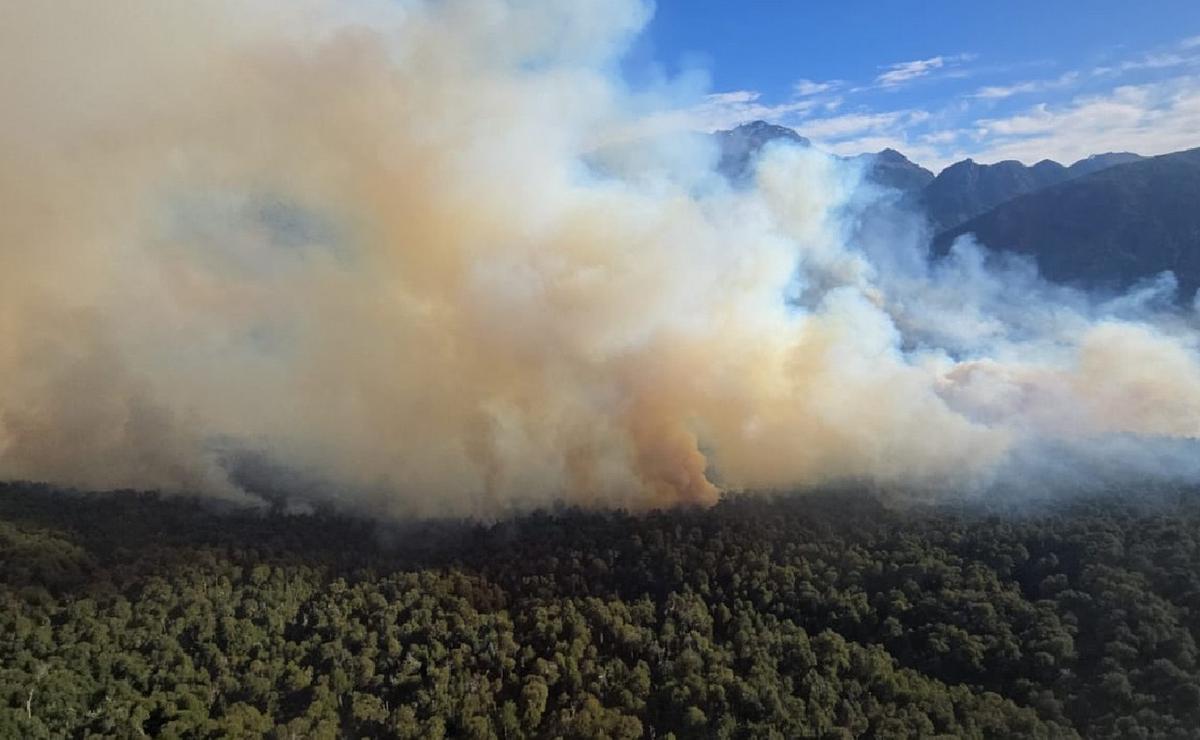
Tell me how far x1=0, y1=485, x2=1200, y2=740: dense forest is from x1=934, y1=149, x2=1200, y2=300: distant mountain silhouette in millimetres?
92645

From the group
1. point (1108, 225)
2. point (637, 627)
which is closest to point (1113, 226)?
point (1108, 225)

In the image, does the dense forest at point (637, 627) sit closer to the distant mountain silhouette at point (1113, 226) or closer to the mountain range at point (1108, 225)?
the mountain range at point (1108, 225)

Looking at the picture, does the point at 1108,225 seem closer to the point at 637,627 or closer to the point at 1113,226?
the point at 1113,226

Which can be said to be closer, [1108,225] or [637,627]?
[637,627]

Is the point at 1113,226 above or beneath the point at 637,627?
above

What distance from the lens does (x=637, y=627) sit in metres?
42.4

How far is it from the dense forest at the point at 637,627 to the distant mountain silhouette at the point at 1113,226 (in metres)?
92.6

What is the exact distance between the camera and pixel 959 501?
5075cm

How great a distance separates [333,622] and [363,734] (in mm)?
6921

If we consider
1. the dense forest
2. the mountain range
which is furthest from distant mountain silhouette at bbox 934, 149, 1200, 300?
the dense forest

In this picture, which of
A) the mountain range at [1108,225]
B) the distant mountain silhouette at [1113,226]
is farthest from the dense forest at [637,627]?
the distant mountain silhouette at [1113,226]

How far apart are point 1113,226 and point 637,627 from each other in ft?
426

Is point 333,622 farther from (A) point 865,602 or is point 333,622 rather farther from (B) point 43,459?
(B) point 43,459

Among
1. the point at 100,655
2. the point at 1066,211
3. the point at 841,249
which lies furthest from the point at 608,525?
the point at 1066,211
